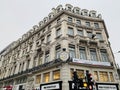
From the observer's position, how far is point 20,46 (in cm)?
3319

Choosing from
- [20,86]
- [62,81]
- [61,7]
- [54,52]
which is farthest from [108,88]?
[61,7]

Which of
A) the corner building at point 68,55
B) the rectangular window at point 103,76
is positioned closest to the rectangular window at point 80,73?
the corner building at point 68,55

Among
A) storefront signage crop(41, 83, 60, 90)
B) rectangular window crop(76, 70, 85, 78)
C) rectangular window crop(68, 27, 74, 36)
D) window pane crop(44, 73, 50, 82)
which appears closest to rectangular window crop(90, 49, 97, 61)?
rectangular window crop(76, 70, 85, 78)

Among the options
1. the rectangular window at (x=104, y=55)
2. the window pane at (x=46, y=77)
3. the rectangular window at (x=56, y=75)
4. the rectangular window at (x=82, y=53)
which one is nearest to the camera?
the rectangular window at (x=56, y=75)

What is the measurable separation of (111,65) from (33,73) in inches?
493

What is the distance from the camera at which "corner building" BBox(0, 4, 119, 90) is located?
17.6 meters

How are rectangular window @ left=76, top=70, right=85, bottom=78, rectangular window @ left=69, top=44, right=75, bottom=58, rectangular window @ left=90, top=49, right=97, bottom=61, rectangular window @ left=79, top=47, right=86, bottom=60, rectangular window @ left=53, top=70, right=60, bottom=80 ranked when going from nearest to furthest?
rectangular window @ left=53, top=70, right=60, bottom=80, rectangular window @ left=76, top=70, right=85, bottom=78, rectangular window @ left=69, top=44, right=75, bottom=58, rectangular window @ left=79, top=47, right=86, bottom=60, rectangular window @ left=90, top=49, right=97, bottom=61

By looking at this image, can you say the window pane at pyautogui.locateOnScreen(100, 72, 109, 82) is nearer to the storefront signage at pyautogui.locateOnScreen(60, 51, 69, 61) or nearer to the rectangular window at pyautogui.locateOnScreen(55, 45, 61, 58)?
the storefront signage at pyautogui.locateOnScreen(60, 51, 69, 61)

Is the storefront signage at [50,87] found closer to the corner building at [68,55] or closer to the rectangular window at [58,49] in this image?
the corner building at [68,55]

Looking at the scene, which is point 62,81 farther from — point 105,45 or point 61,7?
point 61,7

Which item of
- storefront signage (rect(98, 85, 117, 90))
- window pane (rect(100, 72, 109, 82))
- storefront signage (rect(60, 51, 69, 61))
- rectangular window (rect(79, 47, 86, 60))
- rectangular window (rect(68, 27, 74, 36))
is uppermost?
rectangular window (rect(68, 27, 74, 36))

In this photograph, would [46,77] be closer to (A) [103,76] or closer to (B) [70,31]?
(A) [103,76]

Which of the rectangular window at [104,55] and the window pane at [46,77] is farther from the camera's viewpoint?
the rectangular window at [104,55]

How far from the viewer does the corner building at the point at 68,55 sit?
17562mm
